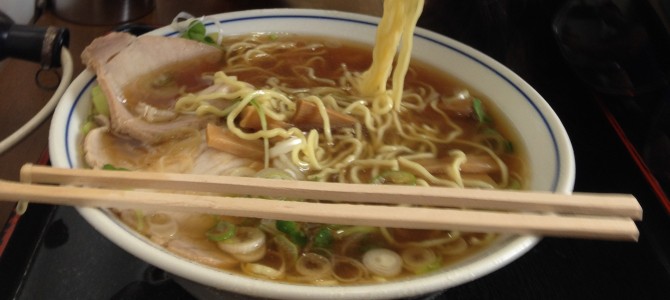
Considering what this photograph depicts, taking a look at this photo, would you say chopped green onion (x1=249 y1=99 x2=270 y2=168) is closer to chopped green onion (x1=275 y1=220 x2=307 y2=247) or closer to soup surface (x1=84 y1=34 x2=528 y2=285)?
soup surface (x1=84 y1=34 x2=528 y2=285)

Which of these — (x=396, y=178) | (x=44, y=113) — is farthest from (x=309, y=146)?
(x=44, y=113)

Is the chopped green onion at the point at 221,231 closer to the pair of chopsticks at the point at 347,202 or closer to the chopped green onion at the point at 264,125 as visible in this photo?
the pair of chopsticks at the point at 347,202

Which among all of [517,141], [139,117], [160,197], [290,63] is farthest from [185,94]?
[517,141]

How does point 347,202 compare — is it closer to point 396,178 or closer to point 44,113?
point 396,178

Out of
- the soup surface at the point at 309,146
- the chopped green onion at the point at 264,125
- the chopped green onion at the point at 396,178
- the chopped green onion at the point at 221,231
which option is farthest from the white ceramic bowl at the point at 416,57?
the chopped green onion at the point at 264,125

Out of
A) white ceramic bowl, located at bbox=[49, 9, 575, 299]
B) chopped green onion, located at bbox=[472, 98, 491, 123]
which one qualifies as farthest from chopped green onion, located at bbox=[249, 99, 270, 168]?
chopped green onion, located at bbox=[472, 98, 491, 123]
